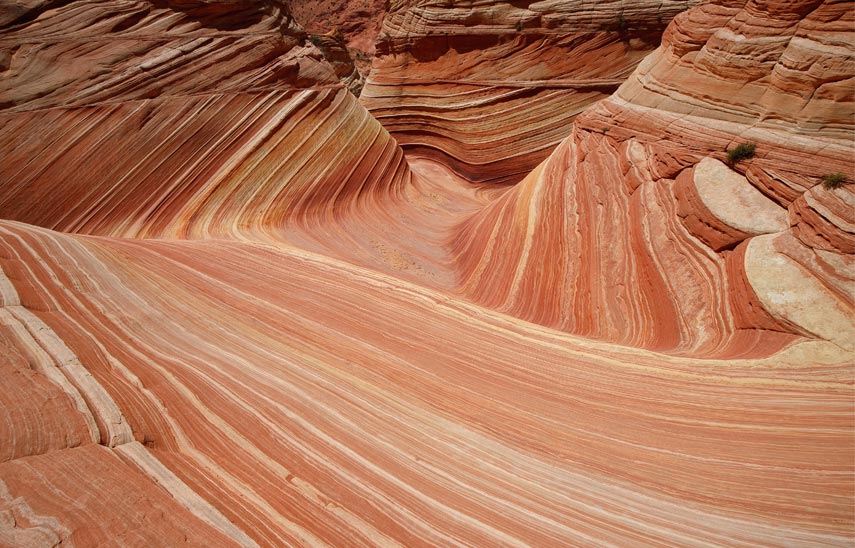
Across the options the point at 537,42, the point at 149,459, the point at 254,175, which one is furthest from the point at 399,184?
the point at 149,459

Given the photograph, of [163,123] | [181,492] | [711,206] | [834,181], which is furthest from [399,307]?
[163,123]

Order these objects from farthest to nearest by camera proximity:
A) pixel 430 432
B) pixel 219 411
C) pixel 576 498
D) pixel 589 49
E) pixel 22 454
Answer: pixel 589 49, pixel 430 432, pixel 219 411, pixel 576 498, pixel 22 454

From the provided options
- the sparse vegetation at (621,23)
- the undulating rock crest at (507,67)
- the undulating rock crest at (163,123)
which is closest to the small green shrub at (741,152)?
the undulating rock crest at (163,123)

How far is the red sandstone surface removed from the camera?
8.57 feet

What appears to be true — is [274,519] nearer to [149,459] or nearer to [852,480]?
[149,459]

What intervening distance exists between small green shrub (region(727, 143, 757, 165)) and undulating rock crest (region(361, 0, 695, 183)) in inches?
326

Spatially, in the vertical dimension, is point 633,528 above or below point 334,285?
below

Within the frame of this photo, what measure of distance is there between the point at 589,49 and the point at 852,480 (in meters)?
12.2

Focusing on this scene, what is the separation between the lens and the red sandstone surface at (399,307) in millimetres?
2613

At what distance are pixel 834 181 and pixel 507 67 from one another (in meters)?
10.1

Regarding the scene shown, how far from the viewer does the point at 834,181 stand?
14.2 feet

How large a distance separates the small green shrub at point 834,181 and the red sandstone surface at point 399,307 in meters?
0.09

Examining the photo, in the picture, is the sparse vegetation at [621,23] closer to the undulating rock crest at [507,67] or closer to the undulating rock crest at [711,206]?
the undulating rock crest at [507,67]

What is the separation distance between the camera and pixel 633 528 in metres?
2.68
